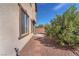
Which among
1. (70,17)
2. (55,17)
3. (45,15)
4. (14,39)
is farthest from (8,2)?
(70,17)

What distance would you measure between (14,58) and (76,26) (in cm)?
187

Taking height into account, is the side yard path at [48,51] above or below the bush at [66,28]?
below

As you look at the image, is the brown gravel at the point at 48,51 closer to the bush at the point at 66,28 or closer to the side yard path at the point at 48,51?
the side yard path at the point at 48,51

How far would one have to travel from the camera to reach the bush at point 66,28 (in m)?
3.34

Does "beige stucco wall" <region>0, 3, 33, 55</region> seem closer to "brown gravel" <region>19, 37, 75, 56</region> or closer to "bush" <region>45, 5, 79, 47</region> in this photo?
"brown gravel" <region>19, 37, 75, 56</region>

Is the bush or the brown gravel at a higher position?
the bush

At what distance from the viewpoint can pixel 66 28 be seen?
11.2 feet

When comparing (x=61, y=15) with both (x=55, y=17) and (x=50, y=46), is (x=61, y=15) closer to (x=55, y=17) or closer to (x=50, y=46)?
(x=55, y=17)

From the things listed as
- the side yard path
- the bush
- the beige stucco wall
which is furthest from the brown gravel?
the beige stucco wall

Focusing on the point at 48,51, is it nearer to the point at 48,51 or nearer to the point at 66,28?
the point at 48,51

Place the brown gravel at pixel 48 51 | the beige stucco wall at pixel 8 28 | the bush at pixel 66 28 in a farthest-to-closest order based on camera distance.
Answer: the bush at pixel 66 28, the brown gravel at pixel 48 51, the beige stucco wall at pixel 8 28

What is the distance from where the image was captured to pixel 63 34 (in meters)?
3.49

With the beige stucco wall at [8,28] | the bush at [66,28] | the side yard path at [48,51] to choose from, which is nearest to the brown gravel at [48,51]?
the side yard path at [48,51]

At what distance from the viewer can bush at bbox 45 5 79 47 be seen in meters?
3.34
